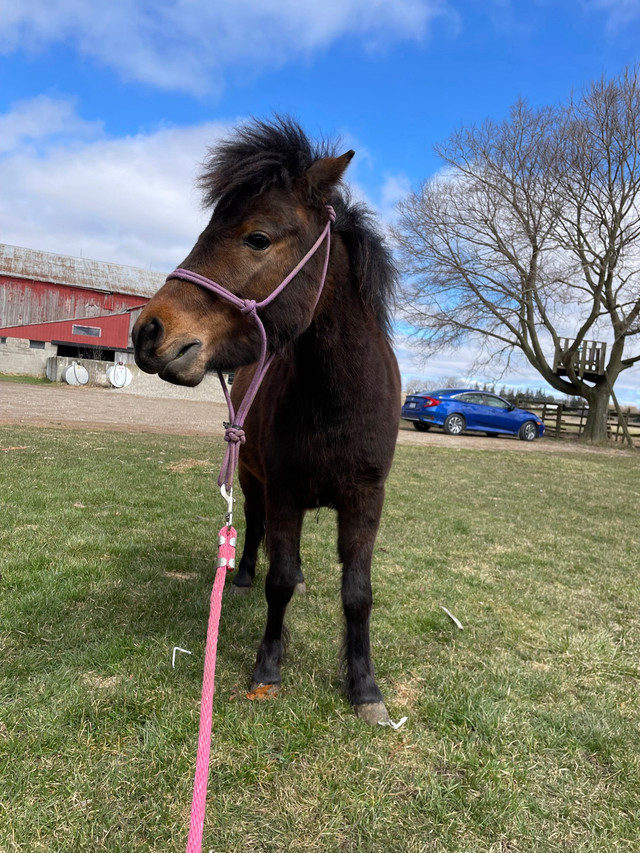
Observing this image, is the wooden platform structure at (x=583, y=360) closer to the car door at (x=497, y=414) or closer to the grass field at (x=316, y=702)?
the car door at (x=497, y=414)

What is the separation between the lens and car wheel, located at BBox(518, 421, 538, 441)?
67.8ft

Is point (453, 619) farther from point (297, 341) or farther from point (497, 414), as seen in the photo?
point (497, 414)

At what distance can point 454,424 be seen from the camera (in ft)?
65.4

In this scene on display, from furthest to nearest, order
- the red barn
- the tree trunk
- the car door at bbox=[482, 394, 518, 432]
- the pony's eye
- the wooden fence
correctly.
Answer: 1. the red barn
2. the wooden fence
3. the tree trunk
4. the car door at bbox=[482, 394, 518, 432]
5. the pony's eye

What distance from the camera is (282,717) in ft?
7.68

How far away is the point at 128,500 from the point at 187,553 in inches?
76.9

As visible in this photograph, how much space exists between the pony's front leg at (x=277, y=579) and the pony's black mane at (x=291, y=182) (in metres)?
1.12

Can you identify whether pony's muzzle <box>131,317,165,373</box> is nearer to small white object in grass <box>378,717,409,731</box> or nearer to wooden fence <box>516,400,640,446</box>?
small white object in grass <box>378,717,409,731</box>

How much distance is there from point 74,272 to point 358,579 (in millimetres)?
44455

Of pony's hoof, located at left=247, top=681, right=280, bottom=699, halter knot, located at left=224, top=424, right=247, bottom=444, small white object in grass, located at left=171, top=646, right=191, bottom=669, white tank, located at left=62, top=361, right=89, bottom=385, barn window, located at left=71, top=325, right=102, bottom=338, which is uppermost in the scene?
barn window, located at left=71, top=325, right=102, bottom=338

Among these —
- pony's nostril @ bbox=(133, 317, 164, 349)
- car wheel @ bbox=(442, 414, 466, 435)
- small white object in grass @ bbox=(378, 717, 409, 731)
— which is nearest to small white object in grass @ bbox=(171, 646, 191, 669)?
small white object in grass @ bbox=(378, 717, 409, 731)

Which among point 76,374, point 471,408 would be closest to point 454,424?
point 471,408

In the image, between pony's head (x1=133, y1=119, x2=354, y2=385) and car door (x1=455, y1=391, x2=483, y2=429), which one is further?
car door (x1=455, y1=391, x2=483, y2=429)

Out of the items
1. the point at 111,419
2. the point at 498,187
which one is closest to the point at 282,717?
the point at 111,419
